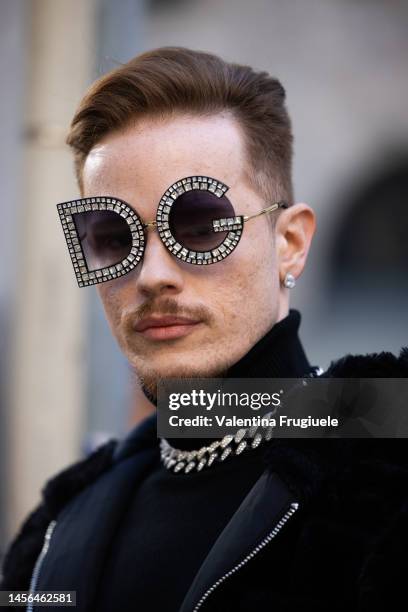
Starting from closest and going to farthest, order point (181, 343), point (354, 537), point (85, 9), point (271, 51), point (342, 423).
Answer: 1. point (354, 537)
2. point (342, 423)
3. point (181, 343)
4. point (85, 9)
5. point (271, 51)

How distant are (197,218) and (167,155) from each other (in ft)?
0.63

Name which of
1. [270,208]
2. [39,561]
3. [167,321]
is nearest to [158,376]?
[167,321]

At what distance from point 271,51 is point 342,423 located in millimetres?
6340

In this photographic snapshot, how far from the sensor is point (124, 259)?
2352 millimetres

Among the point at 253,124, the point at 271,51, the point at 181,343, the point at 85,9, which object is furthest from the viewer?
the point at 271,51

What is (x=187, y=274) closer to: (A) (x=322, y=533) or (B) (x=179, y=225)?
(B) (x=179, y=225)

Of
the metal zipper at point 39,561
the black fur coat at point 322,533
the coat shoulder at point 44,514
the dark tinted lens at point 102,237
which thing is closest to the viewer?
the black fur coat at point 322,533

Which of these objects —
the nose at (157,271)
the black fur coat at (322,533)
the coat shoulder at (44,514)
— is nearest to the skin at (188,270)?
the nose at (157,271)

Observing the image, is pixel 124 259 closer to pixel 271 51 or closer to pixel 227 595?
pixel 227 595

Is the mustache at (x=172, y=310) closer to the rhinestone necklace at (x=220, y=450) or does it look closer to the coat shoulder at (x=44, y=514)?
the rhinestone necklace at (x=220, y=450)

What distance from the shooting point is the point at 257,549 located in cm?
196

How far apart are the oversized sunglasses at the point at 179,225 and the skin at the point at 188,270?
30 millimetres

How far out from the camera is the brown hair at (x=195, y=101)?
8.02 ft

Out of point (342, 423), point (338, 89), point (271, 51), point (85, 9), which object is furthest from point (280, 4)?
point (342, 423)
